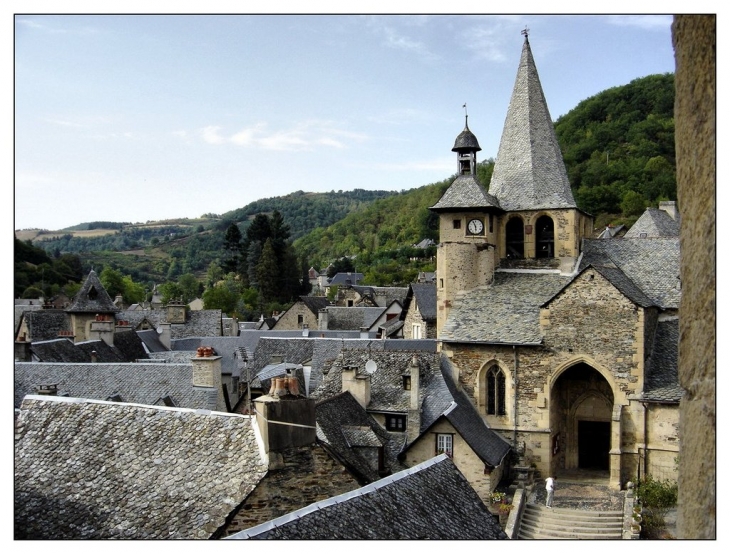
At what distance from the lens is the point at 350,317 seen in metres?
64.6

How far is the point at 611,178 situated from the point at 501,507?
7478 centimetres

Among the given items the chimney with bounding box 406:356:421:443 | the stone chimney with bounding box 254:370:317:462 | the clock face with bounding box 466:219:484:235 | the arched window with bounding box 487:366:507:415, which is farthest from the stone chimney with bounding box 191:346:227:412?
the clock face with bounding box 466:219:484:235

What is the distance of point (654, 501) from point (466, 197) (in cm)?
1533

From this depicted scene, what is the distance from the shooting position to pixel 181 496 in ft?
41.8

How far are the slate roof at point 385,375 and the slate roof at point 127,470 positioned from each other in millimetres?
13167

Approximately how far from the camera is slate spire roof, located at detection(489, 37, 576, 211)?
3428 centimetres

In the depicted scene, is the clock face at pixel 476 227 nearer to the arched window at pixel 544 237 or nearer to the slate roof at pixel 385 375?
the arched window at pixel 544 237

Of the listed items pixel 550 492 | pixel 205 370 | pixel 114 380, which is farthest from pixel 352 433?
pixel 114 380

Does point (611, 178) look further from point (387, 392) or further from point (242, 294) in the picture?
point (387, 392)

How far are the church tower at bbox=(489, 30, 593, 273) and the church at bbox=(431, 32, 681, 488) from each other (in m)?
0.05

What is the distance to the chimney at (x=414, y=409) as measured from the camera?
26.9m

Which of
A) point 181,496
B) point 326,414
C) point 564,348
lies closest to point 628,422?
point 564,348

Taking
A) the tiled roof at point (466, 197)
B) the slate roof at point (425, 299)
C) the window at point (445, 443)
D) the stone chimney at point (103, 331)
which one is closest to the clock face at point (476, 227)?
the tiled roof at point (466, 197)

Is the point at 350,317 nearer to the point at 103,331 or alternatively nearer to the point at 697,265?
the point at 103,331
